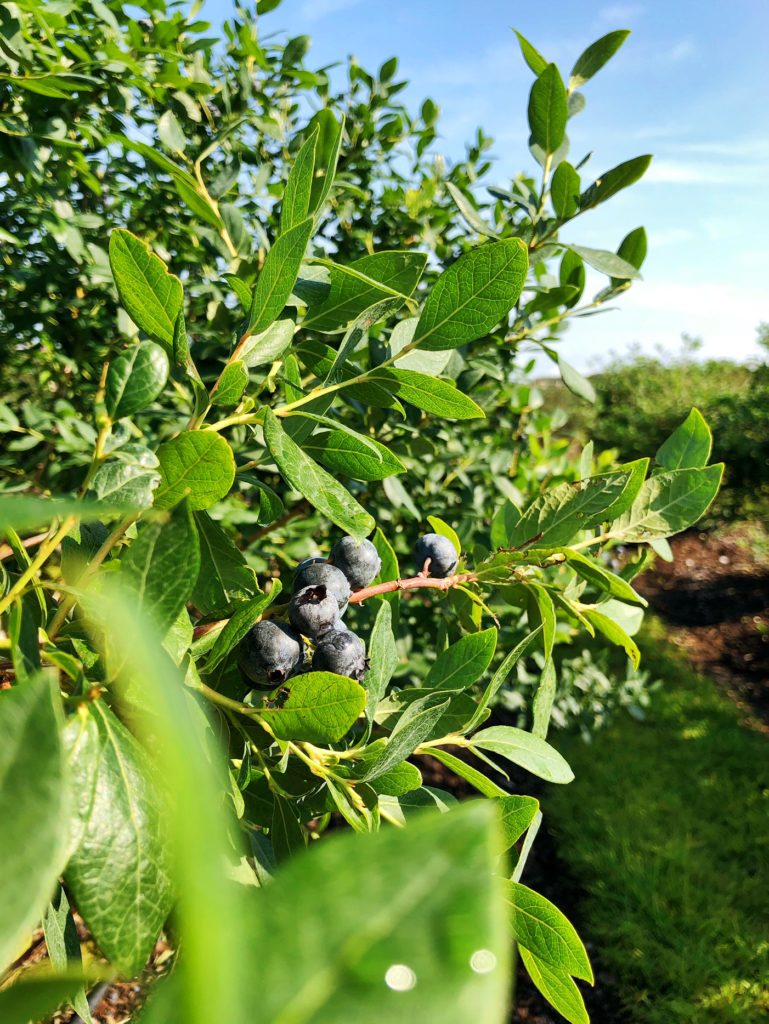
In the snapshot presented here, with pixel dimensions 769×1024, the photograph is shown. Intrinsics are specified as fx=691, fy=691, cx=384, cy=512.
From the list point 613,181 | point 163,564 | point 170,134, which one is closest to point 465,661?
point 163,564

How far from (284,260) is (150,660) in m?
0.40

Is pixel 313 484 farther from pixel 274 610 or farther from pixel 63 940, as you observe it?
pixel 63 940

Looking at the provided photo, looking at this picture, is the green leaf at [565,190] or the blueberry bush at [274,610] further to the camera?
the green leaf at [565,190]

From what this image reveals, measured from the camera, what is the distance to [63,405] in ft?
6.03

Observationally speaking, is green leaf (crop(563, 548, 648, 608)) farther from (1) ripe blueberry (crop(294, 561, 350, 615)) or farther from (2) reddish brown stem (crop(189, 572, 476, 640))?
(1) ripe blueberry (crop(294, 561, 350, 615))

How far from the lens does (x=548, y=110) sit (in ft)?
3.27

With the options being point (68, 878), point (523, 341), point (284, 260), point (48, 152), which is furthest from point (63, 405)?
point (68, 878)

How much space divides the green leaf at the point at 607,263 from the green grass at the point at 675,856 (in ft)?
8.79

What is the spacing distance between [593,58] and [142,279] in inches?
35.9

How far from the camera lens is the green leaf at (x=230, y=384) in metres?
0.54

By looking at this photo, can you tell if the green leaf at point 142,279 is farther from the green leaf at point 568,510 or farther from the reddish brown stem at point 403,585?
the green leaf at point 568,510

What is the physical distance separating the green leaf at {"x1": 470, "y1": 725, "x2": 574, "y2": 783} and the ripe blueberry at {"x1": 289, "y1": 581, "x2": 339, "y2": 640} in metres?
0.20

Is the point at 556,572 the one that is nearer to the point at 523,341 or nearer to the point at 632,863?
the point at 523,341

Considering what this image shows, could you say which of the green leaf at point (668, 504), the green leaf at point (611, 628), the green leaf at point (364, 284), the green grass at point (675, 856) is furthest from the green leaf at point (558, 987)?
the green grass at point (675, 856)
